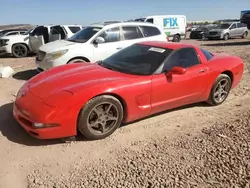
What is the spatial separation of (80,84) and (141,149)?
123 centimetres

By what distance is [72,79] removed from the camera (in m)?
3.99

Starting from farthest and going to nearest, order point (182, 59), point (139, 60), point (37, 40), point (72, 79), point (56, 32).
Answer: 1. point (56, 32)
2. point (37, 40)
3. point (182, 59)
4. point (139, 60)
5. point (72, 79)

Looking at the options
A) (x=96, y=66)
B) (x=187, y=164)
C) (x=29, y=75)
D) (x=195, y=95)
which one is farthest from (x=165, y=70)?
(x=29, y=75)

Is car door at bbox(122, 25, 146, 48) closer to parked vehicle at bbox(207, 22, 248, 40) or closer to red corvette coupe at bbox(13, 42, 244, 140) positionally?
red corvette coupe at bbox(13, 42, 244, 140)

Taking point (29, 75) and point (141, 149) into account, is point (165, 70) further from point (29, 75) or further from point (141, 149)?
point (29, 75)

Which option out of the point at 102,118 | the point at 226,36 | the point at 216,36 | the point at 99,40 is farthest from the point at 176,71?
the point at 226,36

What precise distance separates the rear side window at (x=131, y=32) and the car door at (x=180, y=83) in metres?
3.50

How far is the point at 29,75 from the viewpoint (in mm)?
8148

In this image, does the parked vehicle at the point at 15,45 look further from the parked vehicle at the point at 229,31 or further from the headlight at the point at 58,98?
the parked vehicle at the point at 229,31

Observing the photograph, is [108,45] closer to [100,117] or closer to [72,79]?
[72,79]

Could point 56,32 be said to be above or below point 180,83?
above

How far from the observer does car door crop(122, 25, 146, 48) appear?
26.0ft

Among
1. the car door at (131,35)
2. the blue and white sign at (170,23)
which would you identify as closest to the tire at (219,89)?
the car door at (131,35)

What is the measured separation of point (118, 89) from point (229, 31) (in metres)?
22.9
